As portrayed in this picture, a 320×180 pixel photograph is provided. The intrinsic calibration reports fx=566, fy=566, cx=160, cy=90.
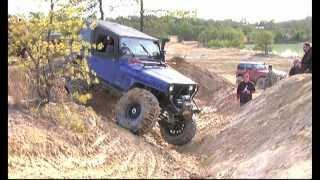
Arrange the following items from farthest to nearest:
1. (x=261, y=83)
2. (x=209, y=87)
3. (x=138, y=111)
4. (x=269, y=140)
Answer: (x=261, y=83) → (x=209, y=87) → (x=138, y=111) → (x=269, y=140)

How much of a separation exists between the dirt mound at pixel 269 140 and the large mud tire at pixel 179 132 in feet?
1.15

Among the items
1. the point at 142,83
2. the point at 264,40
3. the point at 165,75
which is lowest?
the point at 142,83

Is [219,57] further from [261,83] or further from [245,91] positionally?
[245,91]

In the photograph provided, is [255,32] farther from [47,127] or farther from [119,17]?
[47,127]

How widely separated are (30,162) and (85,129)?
5.54 feet

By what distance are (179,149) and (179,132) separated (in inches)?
16.6

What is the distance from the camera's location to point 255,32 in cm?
4788

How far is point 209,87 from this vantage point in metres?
23.6

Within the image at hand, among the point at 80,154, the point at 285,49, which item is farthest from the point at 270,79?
the point at 285,49

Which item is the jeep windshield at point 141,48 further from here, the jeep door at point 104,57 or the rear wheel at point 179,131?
the rear wheel at point 179,131

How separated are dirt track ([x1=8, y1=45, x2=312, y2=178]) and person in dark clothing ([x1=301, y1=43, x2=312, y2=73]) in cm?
56

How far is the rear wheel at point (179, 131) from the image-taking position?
12.2 meters

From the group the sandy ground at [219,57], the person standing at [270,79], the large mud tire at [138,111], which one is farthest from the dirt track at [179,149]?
the sandy ground at [219,57]
